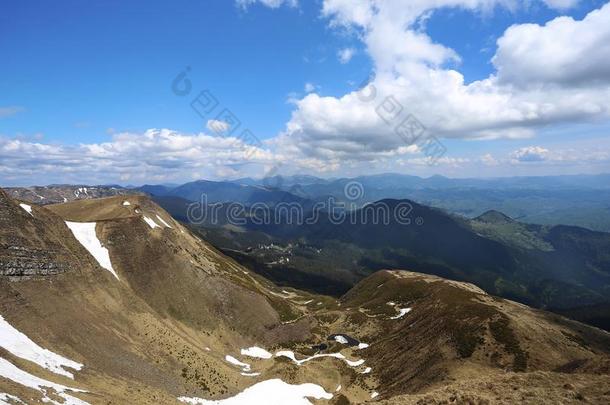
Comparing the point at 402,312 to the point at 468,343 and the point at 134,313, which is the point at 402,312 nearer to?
the point at 468,343

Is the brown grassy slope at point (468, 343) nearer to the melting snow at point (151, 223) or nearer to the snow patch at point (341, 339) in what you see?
the snow patch at point (341, 339)

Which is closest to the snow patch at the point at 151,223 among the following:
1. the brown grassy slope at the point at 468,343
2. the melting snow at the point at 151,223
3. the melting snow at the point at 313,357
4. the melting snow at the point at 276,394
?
the melting snow at the point at 151,223

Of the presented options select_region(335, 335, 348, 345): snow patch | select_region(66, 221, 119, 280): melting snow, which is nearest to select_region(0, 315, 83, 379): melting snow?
select_region(66, 221, 119, 280): melting snow

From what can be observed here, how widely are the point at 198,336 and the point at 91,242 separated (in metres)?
30.6

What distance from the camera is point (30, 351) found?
150ft

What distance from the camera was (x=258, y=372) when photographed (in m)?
73.7

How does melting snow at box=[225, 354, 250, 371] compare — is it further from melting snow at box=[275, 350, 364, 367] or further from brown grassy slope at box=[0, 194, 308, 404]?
melting snow at box=[275, 350, 364, 367]

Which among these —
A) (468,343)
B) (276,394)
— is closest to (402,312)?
(468,343)

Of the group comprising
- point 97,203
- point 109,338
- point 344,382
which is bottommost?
point 344,382

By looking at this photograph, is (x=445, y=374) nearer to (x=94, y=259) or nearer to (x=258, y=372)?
(x=258, y=372)

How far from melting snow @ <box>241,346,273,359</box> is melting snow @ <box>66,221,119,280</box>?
30.5 meters

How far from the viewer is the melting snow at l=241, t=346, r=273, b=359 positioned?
84.3m

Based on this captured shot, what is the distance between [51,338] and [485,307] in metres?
72.9

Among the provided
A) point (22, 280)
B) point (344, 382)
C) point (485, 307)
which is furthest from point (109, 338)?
point (485, 307)
